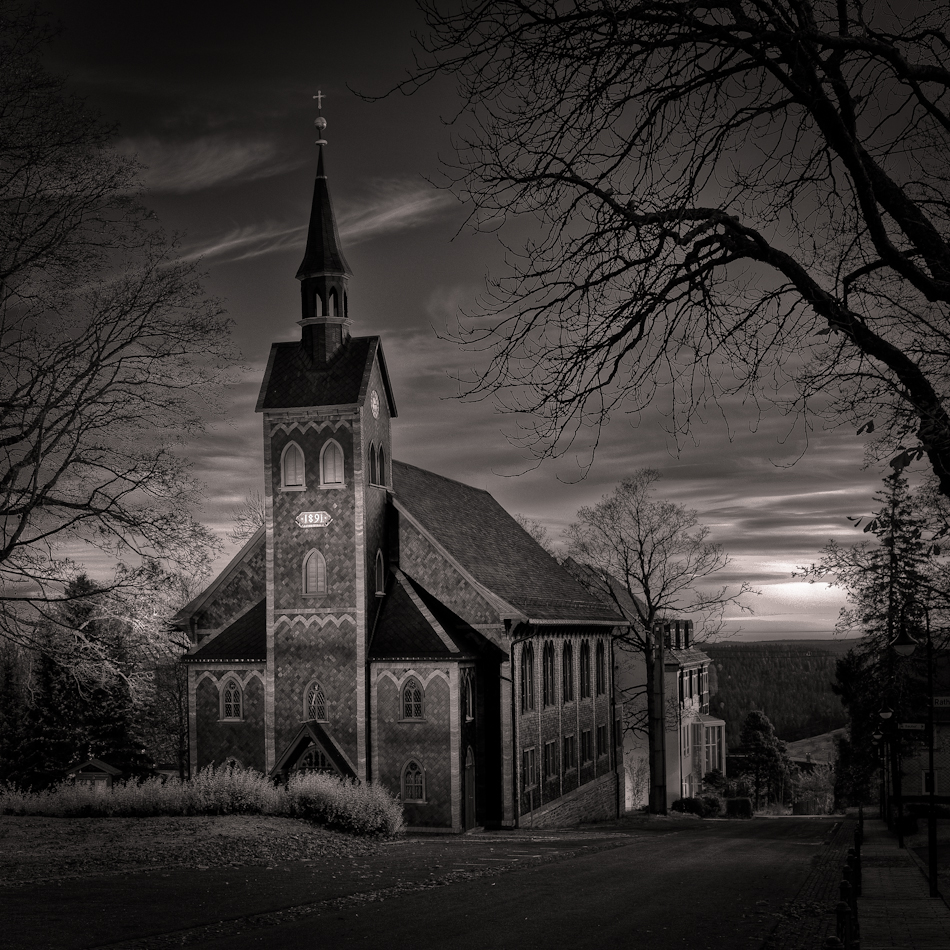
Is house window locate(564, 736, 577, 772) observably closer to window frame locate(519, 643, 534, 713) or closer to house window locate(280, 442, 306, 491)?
window frame locate(519, 643, 534, 713)

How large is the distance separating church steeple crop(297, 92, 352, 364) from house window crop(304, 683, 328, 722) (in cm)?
1103

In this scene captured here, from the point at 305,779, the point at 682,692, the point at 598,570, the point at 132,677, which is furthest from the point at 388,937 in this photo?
the point at 682,692

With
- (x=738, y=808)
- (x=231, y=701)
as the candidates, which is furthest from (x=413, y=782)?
(x=738, y=808)

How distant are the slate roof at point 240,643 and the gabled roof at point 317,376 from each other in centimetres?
742

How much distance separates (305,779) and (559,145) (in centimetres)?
2389

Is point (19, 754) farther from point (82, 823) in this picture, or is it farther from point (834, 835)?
point (834, 835)

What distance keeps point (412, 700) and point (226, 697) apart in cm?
667

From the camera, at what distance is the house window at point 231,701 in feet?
120

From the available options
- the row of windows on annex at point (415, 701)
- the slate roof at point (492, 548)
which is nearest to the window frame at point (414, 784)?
the row of windows on annex at point (415, 701)

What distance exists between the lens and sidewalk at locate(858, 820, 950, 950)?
15219 mm

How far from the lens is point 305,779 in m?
29.8

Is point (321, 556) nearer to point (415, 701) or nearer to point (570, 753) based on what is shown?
point (415, 701)

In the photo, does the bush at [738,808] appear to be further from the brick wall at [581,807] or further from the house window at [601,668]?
the house window at [601,668]

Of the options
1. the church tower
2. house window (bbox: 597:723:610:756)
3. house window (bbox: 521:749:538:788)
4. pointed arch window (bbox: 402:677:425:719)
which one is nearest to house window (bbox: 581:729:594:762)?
house window (bbox: 597:723:610:756)
